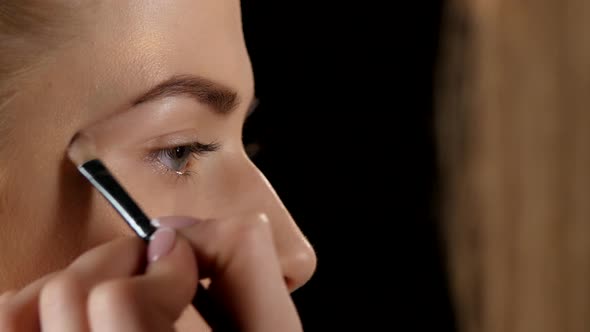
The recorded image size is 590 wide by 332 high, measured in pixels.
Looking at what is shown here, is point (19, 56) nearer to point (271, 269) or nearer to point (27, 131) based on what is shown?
point (27, 131)

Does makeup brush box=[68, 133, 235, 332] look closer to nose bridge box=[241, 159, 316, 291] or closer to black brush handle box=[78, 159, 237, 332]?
black brush handle box=[78, 159, 237, 332]

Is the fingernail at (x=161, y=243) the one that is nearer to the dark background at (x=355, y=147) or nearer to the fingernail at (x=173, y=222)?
the fingernail at (x=173, y=222)

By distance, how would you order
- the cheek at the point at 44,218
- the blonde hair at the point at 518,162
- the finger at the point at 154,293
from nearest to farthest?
the finger at the point at 154,293, the cheek at the point at 44,218, the blonde hair at the point at 518,162

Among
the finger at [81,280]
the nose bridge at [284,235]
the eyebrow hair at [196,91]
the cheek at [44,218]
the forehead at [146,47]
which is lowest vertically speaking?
the nose bridge at [284,235]

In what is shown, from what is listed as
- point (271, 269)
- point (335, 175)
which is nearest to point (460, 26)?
point (335, 175)

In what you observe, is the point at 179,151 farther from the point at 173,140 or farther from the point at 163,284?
the point at 163,284

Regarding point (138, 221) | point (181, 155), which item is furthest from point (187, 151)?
point (138, 221)

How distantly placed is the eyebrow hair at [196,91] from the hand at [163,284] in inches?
4.5

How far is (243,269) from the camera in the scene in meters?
0.46

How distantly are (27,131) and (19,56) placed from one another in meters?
0.04

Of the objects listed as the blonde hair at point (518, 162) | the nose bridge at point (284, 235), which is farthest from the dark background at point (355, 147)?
the nose bridge at point (284, 235)

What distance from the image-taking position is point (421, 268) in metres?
1.51

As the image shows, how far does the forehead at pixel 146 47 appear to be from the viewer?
54cm

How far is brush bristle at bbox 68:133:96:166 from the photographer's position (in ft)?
1.71
